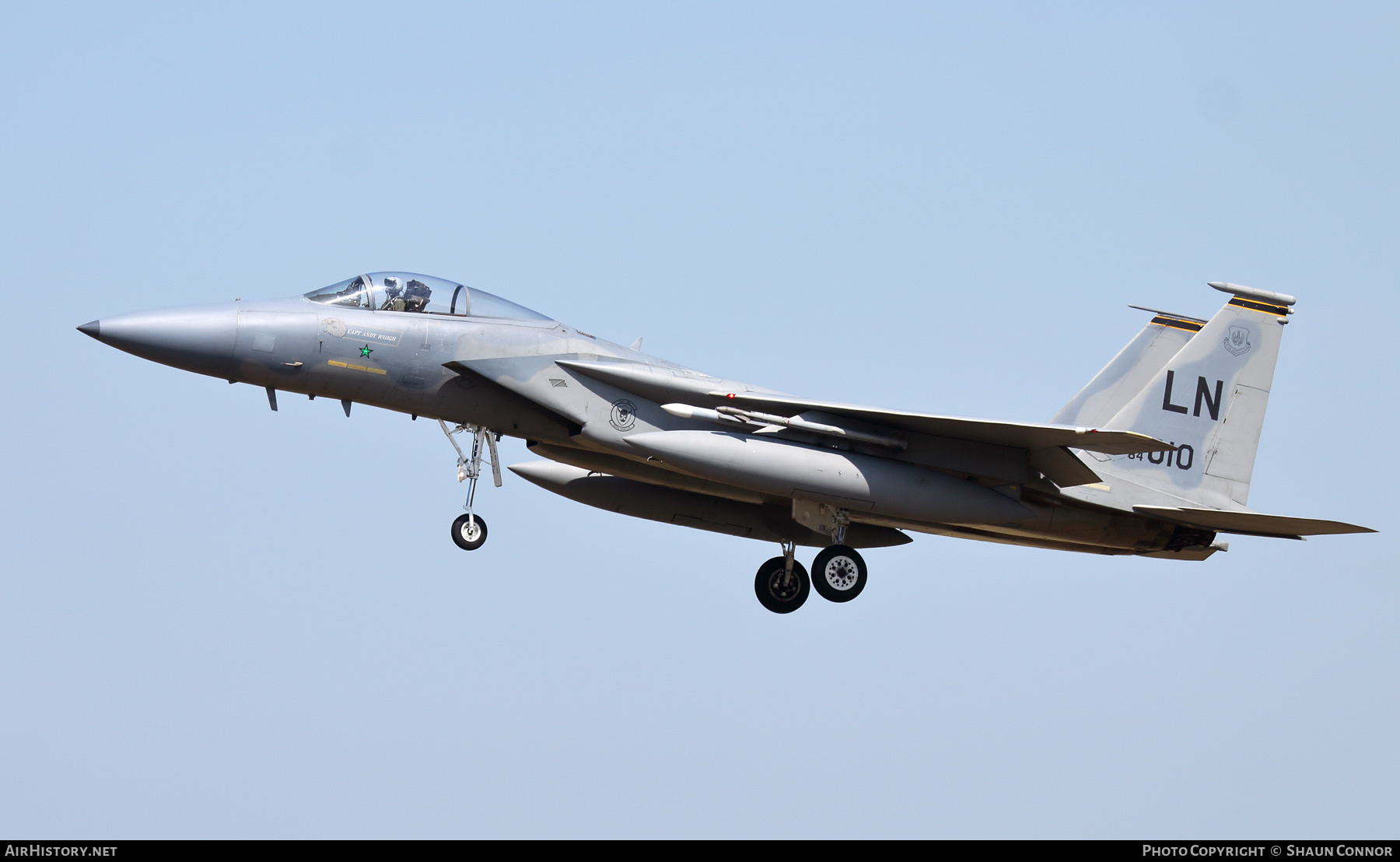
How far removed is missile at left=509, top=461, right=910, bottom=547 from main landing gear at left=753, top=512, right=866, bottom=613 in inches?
31.8

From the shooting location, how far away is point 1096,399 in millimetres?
18016

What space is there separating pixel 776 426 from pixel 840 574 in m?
2.05

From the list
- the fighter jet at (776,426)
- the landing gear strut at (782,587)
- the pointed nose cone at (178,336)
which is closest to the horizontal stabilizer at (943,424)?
the fighter jet at (776,426)

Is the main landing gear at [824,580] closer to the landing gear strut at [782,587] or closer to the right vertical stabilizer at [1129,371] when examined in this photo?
the landing gear strut at [782,587]

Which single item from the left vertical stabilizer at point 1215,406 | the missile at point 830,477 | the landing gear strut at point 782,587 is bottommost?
the landing gear strut at point 782,587

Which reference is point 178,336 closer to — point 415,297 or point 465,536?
point 415,297

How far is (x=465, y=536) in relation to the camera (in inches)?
602

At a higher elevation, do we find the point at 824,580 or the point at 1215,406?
the point at 1215,406

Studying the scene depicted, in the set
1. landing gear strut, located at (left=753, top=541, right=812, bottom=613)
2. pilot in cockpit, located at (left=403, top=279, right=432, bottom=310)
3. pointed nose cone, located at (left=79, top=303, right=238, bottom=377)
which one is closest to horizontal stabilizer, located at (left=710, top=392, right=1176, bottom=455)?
landing gear strut, located at (left=753, top=541, right=812, bottom=613)

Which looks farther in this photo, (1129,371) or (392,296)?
(1129,371)

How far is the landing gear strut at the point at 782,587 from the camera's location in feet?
55.5

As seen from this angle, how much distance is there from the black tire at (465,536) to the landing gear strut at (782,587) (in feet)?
11.8

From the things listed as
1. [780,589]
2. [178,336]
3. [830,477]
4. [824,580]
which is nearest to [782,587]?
[780,589]

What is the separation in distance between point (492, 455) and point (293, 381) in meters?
2.29
